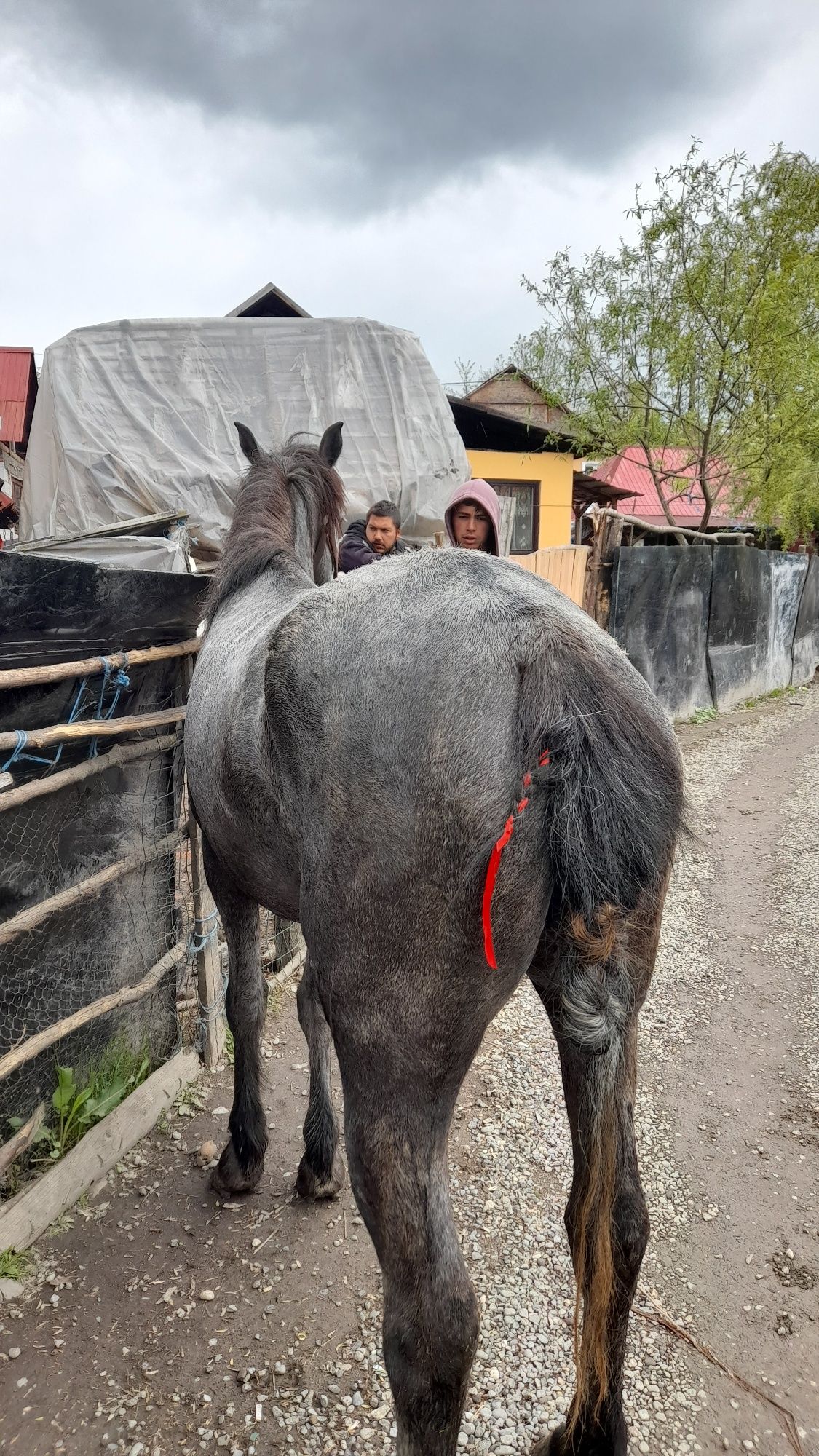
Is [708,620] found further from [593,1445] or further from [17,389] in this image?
[17,389]

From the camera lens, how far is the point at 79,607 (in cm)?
251

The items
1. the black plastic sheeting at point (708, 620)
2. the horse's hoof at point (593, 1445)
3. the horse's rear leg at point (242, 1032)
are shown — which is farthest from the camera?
the black plastic sheeting at point (708, 620)

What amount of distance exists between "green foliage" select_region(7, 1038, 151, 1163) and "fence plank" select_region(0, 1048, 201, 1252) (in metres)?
0.05

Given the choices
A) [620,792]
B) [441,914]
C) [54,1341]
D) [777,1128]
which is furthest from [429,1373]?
[777,1128]

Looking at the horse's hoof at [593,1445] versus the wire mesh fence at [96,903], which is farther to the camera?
the wire mesh fence at [96,903]

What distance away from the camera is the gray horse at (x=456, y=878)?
136cm

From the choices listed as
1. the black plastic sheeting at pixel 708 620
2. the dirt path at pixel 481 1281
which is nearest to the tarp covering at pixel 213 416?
the dirt path at pixel 481 1281

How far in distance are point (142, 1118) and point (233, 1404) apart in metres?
1.13

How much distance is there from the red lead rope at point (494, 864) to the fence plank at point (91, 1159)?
1959 millimetres

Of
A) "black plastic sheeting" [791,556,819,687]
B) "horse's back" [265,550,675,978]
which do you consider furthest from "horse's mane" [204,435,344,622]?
"black plastic sheeting" [791,556,819,687]

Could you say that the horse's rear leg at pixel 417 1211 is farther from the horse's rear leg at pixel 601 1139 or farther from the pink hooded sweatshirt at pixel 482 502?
the pink hooded sweatshirt at pixel 482 502

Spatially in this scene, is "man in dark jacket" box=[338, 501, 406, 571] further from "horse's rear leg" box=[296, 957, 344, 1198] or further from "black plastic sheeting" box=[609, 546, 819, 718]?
"black plastic sheeting" box=[609, 546, 819, 718]

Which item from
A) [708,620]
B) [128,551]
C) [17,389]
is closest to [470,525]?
[128,551]

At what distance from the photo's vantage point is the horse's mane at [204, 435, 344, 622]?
275 centimetres
